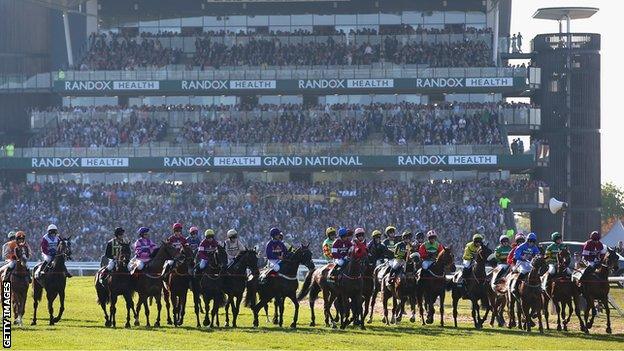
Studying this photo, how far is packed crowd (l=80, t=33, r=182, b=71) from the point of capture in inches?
3076

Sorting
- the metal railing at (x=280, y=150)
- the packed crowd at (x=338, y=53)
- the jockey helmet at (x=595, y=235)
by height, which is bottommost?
the jockey helmet at (x=595, y=235)

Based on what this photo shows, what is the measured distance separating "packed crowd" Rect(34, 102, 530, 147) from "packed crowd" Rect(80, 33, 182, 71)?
3117 millimetres

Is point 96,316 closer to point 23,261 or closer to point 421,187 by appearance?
point 23,261

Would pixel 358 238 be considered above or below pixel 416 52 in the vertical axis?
below

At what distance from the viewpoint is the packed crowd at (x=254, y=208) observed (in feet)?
215

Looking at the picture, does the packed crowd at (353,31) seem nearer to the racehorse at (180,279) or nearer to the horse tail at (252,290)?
the horse tail at (252,290)

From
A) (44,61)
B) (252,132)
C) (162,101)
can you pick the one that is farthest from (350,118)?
(44,61)

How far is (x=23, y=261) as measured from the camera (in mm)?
30594

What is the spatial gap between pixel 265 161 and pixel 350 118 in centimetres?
539

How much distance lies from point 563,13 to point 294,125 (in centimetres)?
1555

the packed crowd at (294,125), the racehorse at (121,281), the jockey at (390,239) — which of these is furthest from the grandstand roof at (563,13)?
the racehorse at (121,281)

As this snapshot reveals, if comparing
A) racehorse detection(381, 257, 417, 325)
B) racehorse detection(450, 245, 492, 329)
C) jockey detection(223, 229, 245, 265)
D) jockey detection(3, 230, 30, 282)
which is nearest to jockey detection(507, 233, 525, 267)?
racehorse detection(450, 245, 492, 329)

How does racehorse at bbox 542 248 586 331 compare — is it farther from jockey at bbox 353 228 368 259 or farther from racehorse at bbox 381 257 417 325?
jockey at bbox 353 228 368 259

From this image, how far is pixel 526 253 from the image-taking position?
30906mm
